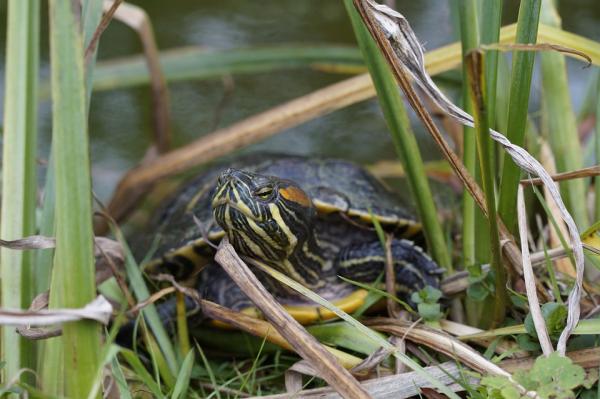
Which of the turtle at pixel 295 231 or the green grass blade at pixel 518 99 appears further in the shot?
the turtle at pixel 295 231

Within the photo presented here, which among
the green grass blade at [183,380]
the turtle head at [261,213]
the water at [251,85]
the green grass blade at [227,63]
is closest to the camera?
the green grass blade at [183,380]

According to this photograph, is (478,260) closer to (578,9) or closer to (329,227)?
(329,227)

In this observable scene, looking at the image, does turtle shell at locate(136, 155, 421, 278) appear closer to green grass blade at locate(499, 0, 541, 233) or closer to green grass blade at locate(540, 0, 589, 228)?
green grass blade at locate(540, 0, 589, 228)

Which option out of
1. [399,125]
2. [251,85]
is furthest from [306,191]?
[251,85]

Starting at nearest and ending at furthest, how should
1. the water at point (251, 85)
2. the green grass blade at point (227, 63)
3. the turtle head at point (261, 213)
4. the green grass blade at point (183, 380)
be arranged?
the green grass blade at point (183, 380), the turtle head at point (261, 213), the green grass blade at point (227, 63), the water at point (251, 85)

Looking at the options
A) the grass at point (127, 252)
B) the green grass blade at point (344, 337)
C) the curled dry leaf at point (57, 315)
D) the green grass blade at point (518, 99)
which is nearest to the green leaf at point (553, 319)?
the grass at point (127, 252)

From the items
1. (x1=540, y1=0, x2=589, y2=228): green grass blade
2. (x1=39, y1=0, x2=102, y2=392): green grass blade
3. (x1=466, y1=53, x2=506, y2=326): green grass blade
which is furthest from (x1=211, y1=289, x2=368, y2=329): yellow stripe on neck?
(x1=540, y1=0, x2=589, y2=228): green grass blade

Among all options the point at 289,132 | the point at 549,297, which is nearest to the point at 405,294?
the point at 549,297

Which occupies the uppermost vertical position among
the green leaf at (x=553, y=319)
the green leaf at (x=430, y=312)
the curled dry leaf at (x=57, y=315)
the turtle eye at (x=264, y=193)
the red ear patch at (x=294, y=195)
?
the turtle eye at (x=264, y=193)

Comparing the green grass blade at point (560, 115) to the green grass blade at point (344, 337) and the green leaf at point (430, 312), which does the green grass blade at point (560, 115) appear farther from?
the green grass blade at point (344, 337)
